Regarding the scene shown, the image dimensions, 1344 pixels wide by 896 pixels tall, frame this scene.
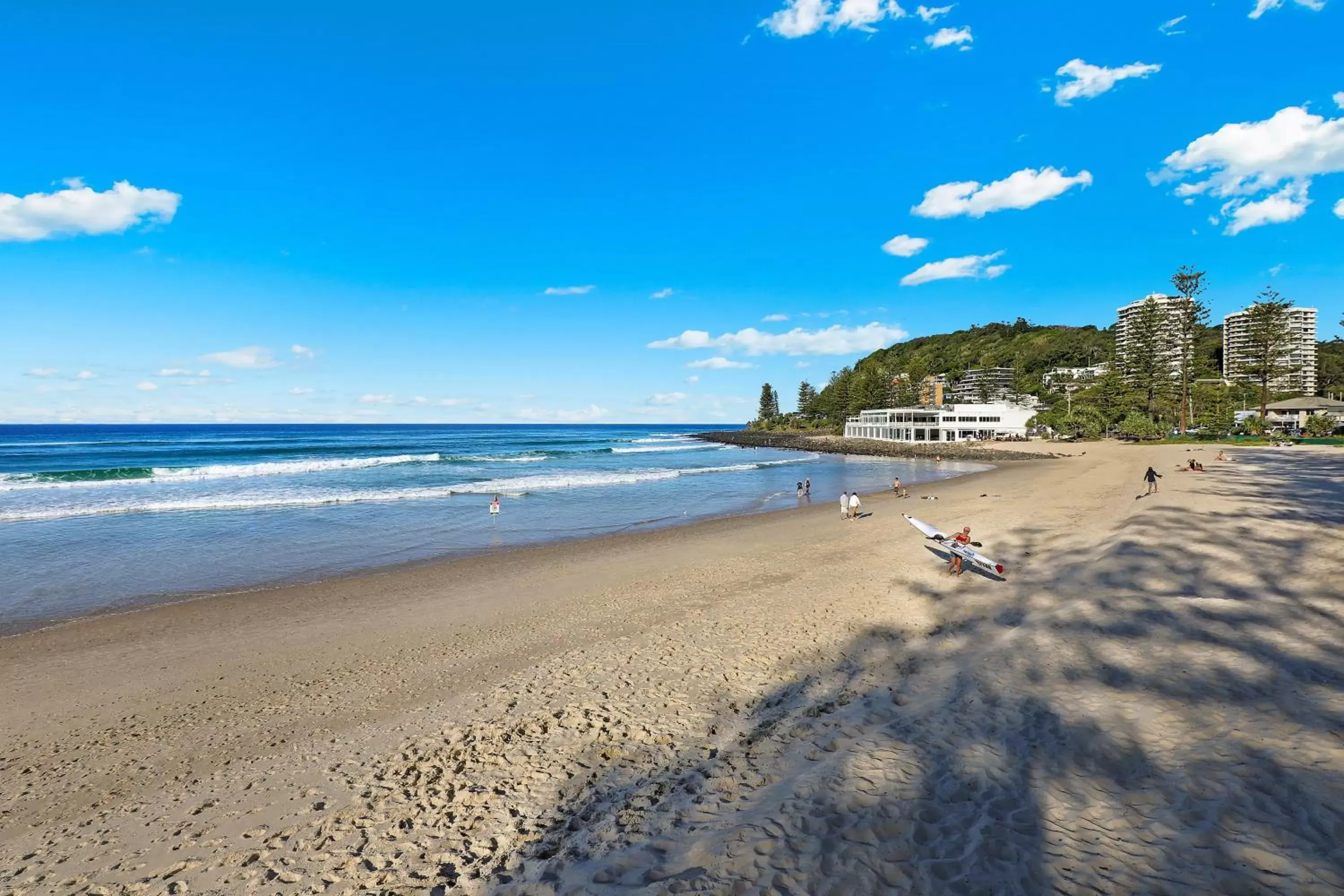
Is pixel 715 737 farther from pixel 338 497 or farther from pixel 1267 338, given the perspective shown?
pixel 1267 338

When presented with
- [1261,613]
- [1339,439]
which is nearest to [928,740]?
[1261,613]

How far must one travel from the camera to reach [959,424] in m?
75.4

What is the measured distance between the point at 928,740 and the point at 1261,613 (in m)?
6.17

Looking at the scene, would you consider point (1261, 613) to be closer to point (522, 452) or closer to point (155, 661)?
point (155, 661)

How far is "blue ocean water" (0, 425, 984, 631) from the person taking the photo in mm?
14695

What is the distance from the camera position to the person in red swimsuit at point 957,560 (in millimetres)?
12797

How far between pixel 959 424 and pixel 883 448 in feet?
42.4

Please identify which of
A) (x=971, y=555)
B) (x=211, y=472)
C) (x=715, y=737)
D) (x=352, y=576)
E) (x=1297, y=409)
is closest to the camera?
(x=715, y=737)

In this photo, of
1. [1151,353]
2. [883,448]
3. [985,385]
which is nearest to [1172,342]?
[1151,353]

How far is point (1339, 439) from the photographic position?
146 ft

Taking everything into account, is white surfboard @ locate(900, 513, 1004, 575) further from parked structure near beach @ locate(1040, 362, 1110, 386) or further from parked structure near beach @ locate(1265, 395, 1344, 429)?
parked structure near beach @ locate(1040, 362, 1110, 386)

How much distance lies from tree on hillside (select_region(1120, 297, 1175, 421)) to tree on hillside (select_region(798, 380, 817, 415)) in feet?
236

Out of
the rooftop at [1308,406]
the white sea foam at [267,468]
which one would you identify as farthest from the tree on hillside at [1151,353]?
the white sea foam at [267,468]

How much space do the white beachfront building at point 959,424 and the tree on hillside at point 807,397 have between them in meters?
54.7
